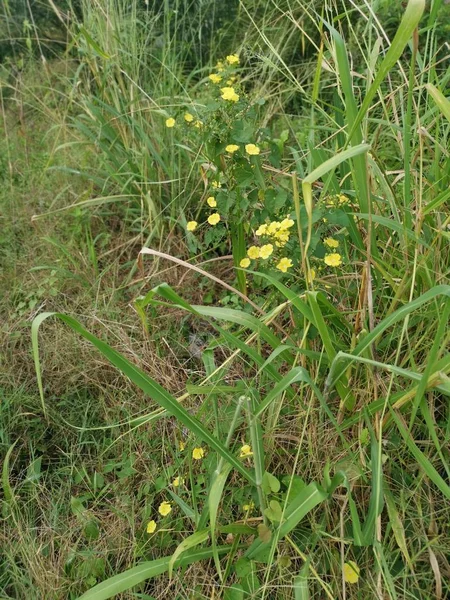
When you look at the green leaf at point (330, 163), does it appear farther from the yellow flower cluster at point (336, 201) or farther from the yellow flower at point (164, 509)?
the yellow flower at point (164, 509)

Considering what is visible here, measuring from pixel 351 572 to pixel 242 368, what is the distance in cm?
65

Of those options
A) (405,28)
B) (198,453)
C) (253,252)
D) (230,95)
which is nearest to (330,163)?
(405,28)

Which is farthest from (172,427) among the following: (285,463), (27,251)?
(27,251)

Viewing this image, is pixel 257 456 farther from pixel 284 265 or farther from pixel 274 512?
pixel 284 265

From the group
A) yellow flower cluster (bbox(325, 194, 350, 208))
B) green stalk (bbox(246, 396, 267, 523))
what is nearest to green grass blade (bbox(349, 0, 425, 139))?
yellow flower cluster (bbox(325, 194, 350, 208))

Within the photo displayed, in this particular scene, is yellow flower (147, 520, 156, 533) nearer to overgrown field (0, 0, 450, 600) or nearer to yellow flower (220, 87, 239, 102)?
overgrown field (0, 0, 450, 600)

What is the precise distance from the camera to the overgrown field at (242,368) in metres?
1.32

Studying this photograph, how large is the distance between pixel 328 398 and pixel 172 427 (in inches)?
17.6

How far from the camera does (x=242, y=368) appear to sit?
1.80 m

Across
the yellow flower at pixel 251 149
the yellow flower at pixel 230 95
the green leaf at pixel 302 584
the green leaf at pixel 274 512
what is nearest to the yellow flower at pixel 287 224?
the yellow flower at pixel 251 149

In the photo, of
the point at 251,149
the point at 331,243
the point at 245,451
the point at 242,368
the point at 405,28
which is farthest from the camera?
the point at 242,368

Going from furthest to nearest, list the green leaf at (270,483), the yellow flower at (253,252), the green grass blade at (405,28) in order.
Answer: the yellow flower at (253,252)
the green leaf at (270,483)
the green grass blade at (405,28)

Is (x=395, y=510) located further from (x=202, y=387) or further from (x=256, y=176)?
(x=256, y=176)

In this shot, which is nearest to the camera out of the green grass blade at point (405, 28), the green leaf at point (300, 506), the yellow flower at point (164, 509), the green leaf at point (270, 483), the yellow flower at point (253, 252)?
the green grass blade at point (405, 28)
